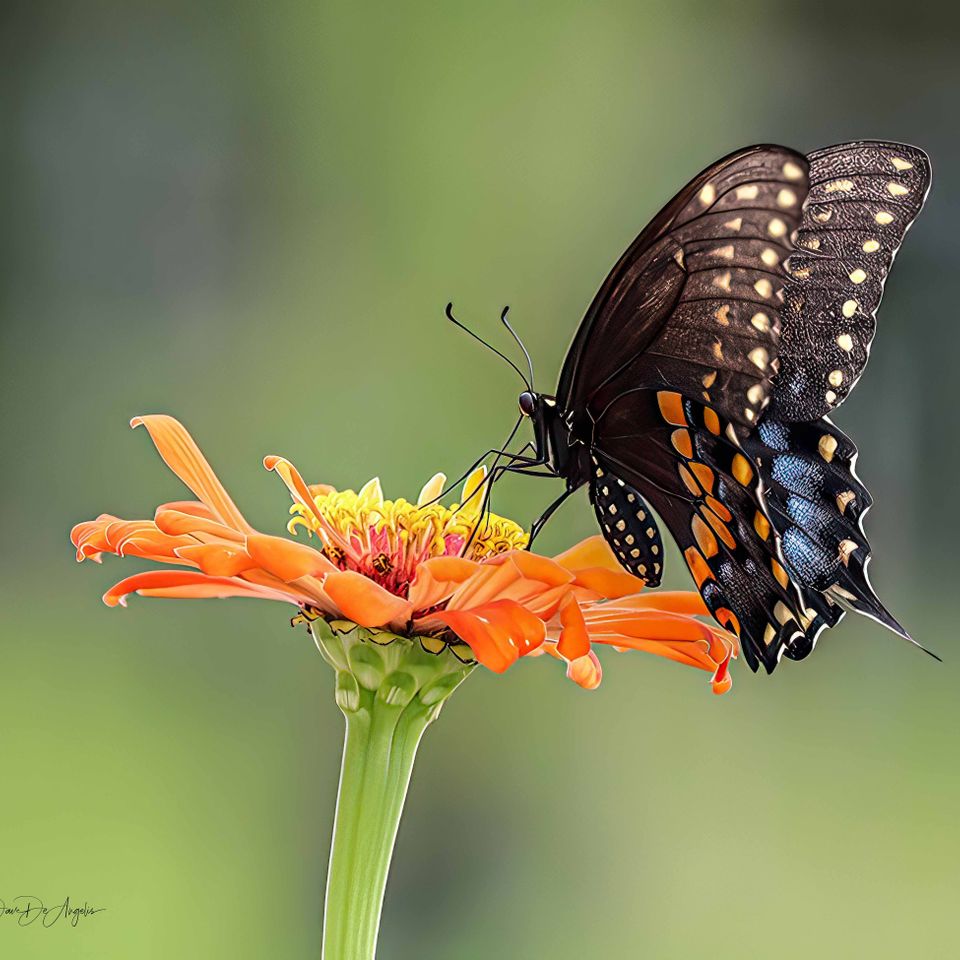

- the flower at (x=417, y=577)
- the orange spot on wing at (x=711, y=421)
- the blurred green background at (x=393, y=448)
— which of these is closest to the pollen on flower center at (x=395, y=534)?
the flower at (x=417, y=577)

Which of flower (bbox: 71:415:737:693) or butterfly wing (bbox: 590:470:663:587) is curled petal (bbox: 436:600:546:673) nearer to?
flower (bbox: 71:415:737:693)

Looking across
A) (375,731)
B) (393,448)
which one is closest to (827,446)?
(375,731)

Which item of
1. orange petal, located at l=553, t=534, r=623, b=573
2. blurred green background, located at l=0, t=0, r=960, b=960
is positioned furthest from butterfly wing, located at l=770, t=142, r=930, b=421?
blurred green background, located at l=0, t=0, r=960, b=960

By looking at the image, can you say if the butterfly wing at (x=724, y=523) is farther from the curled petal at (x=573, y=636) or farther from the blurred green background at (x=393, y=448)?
the blurred green background at (x=393, y=448)

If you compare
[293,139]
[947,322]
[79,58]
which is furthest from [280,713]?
[947,322]

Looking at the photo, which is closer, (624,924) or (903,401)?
(624,924)

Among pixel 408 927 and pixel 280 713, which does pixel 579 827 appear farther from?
pixel 280 713

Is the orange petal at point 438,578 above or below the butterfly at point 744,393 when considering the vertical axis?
below
